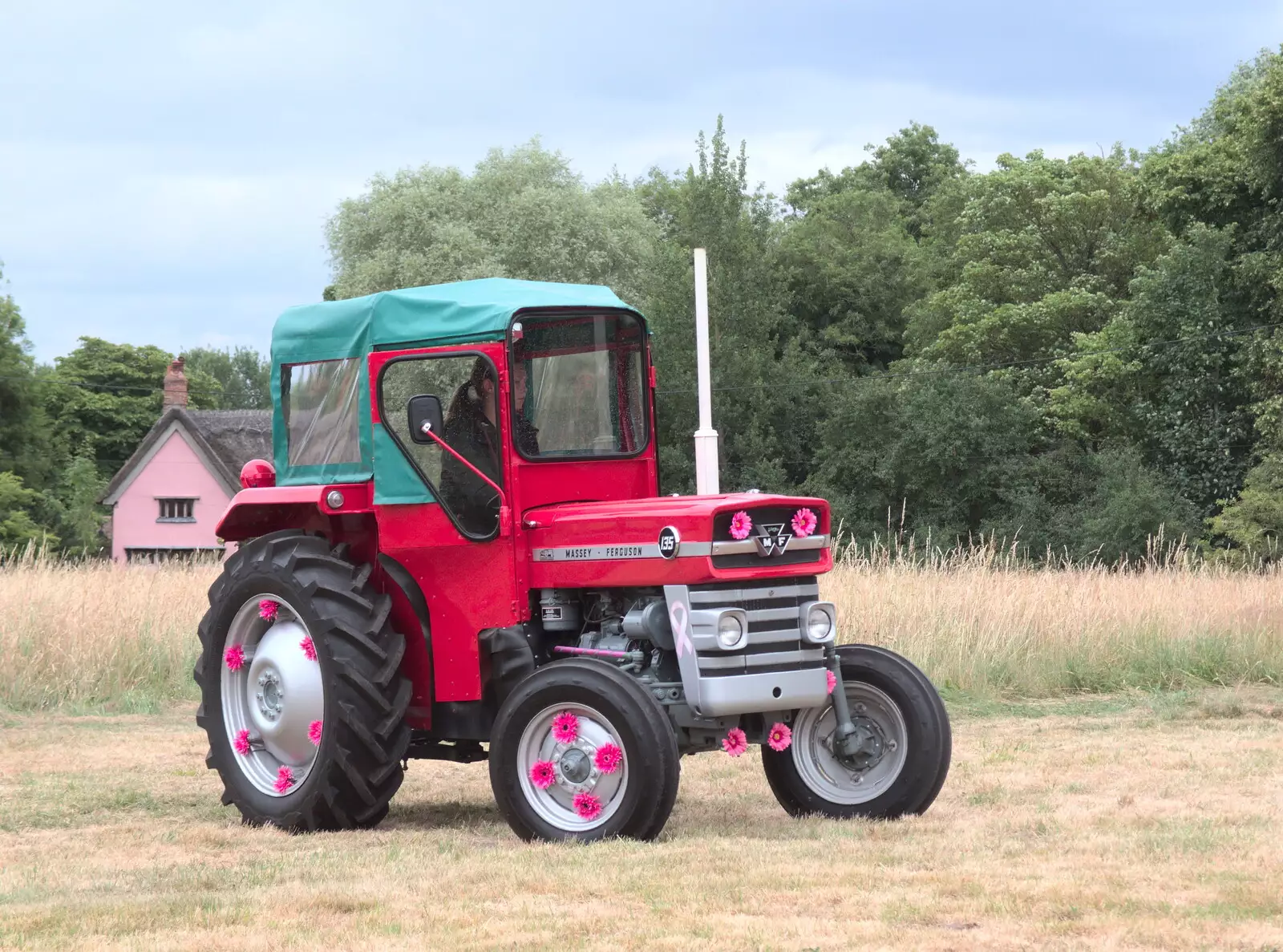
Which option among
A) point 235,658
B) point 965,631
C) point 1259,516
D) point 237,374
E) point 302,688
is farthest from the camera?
point 237,374

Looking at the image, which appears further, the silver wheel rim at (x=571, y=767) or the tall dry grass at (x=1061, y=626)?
the tall dry grass at (x=1061, y=626)

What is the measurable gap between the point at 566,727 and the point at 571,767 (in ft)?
0.58

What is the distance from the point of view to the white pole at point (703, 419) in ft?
29.3

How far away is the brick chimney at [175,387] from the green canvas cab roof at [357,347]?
5226 cm

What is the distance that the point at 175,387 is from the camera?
6016 cm

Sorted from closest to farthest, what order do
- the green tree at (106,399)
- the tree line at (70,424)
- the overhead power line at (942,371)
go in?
1. the overhead power line at (942,371)
2. the tree line at (70,424)
3. the green tree at (106,399)

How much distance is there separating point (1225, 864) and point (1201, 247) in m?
31.1

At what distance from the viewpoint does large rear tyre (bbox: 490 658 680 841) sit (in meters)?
7.09

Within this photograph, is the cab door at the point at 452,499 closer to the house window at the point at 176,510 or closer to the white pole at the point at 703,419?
the white pole at the point at 703,419

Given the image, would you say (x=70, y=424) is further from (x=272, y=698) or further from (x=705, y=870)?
(x=705, y=870)

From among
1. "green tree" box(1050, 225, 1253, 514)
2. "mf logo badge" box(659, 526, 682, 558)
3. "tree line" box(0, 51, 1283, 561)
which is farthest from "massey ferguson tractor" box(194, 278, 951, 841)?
"green tree" box(1050, 225, 1253, 514)

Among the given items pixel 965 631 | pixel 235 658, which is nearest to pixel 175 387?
pixel 965 631

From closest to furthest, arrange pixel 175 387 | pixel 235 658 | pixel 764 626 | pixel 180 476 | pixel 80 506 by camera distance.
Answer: pixel 764 626
pixel 235 658
pixel 80 506
pixel 180 476
pixel 175 387

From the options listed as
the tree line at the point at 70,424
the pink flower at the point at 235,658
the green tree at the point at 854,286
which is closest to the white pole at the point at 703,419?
the pink flower at the point at 235,658
